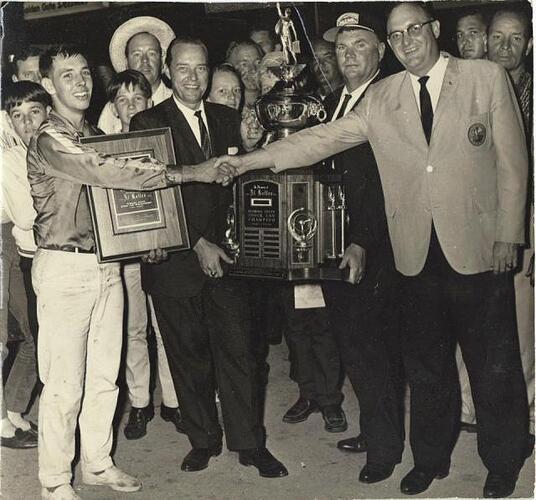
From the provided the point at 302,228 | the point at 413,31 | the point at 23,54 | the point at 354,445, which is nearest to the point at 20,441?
the point at 354,445

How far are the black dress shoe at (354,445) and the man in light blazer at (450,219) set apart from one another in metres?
0.51

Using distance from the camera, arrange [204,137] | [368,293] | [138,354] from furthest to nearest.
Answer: [138,354] < [204,137] < [368,293]

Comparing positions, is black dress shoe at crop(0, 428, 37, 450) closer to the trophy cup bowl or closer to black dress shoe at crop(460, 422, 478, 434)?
the trophy cup bowl

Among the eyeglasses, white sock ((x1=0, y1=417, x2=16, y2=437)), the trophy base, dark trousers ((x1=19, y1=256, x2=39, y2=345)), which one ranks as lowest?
white sock ((x1=0, y1=417, x2=16, y2=437))

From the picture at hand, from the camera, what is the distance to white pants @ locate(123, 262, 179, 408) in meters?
4.56

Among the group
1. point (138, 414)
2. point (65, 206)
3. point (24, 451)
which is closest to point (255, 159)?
point (65, 206)

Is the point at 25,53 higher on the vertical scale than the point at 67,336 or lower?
higher

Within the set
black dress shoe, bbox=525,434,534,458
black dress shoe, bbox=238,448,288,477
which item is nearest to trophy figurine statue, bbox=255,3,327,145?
black dress shoe, bbox=238,448,288,477

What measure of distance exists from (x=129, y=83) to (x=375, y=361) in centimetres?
214

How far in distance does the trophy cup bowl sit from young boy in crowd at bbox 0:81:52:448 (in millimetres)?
1220

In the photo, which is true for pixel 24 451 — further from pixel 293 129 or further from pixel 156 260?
pixel 293 129

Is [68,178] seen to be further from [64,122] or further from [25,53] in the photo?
[25,53]

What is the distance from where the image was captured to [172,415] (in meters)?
4.62

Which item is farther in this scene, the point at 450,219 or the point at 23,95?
the point at 23,95
